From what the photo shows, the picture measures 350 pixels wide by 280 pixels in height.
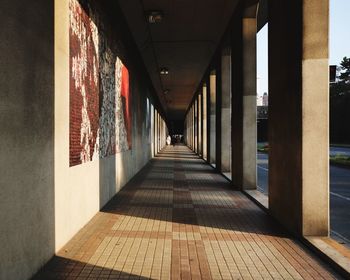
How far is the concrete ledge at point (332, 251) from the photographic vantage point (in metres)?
3.59

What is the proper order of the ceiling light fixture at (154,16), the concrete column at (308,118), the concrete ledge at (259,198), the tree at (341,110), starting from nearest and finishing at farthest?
the concrete column at (308,118), the concrete ledge at (259,198), the ceiling light fixture at (154,16), the tree at (341,110)

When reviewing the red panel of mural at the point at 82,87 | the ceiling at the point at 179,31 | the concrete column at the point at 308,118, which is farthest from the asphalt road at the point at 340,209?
the ceiling at the point at 179,31

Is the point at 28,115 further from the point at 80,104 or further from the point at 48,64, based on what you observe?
the point at 80,104

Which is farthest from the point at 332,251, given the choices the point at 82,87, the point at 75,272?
the point at 82,87

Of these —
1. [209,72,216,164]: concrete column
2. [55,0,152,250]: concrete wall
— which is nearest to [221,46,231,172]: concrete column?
[209,72,216,164]: concrete column

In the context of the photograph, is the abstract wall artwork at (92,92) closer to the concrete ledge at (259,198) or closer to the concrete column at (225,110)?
the concrete ledge at (259,198)

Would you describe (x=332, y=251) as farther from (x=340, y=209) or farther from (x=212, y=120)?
(x=212, y=120)

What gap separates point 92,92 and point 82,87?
67 centimetres

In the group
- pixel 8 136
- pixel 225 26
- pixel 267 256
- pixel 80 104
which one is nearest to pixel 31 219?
pixel 8 136

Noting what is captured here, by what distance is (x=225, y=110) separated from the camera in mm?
12562

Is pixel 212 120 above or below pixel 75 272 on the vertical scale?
above

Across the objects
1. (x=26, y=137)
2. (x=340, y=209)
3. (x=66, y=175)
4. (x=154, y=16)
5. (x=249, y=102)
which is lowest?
(x=340, y=209)

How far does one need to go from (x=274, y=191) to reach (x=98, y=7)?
16.0 ft

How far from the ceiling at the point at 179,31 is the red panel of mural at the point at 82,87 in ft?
9.25
